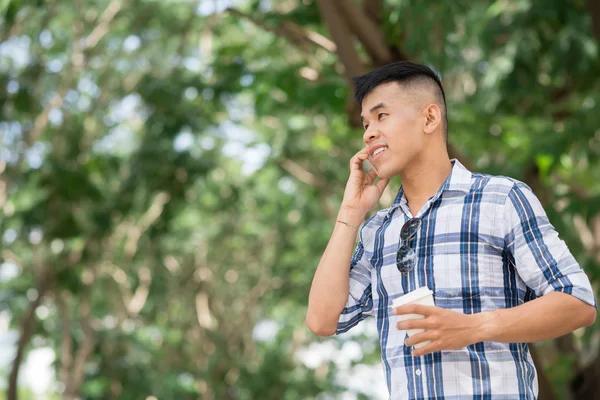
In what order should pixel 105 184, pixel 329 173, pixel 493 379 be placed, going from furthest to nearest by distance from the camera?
pixel 329 173, pixel 105 184, pixel 493 379

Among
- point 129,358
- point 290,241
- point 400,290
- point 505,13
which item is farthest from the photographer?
point 290,241

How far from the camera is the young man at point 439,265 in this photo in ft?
6.73

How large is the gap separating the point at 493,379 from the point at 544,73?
7.81 metres

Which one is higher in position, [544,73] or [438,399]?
[544,73]

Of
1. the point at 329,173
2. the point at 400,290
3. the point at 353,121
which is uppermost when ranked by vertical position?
the point at 329,173

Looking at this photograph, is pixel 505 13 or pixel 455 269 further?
pixel 505 13

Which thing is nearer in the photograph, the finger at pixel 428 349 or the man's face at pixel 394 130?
the finger at pixel 428 349

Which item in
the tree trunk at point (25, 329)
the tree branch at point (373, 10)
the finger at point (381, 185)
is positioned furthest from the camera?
the tree trunk at point (25, 329)

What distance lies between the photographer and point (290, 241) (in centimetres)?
1838

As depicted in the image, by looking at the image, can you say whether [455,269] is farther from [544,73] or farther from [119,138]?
[119,138]

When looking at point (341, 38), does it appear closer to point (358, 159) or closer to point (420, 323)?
point (358, 159)

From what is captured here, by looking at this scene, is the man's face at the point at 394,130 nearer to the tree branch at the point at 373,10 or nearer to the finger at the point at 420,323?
the finger at the point at 420,323

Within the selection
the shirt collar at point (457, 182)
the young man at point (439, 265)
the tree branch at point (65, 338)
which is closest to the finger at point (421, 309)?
the young man at point (439, 265)

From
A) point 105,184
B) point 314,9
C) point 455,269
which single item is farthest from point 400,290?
point 105,184
